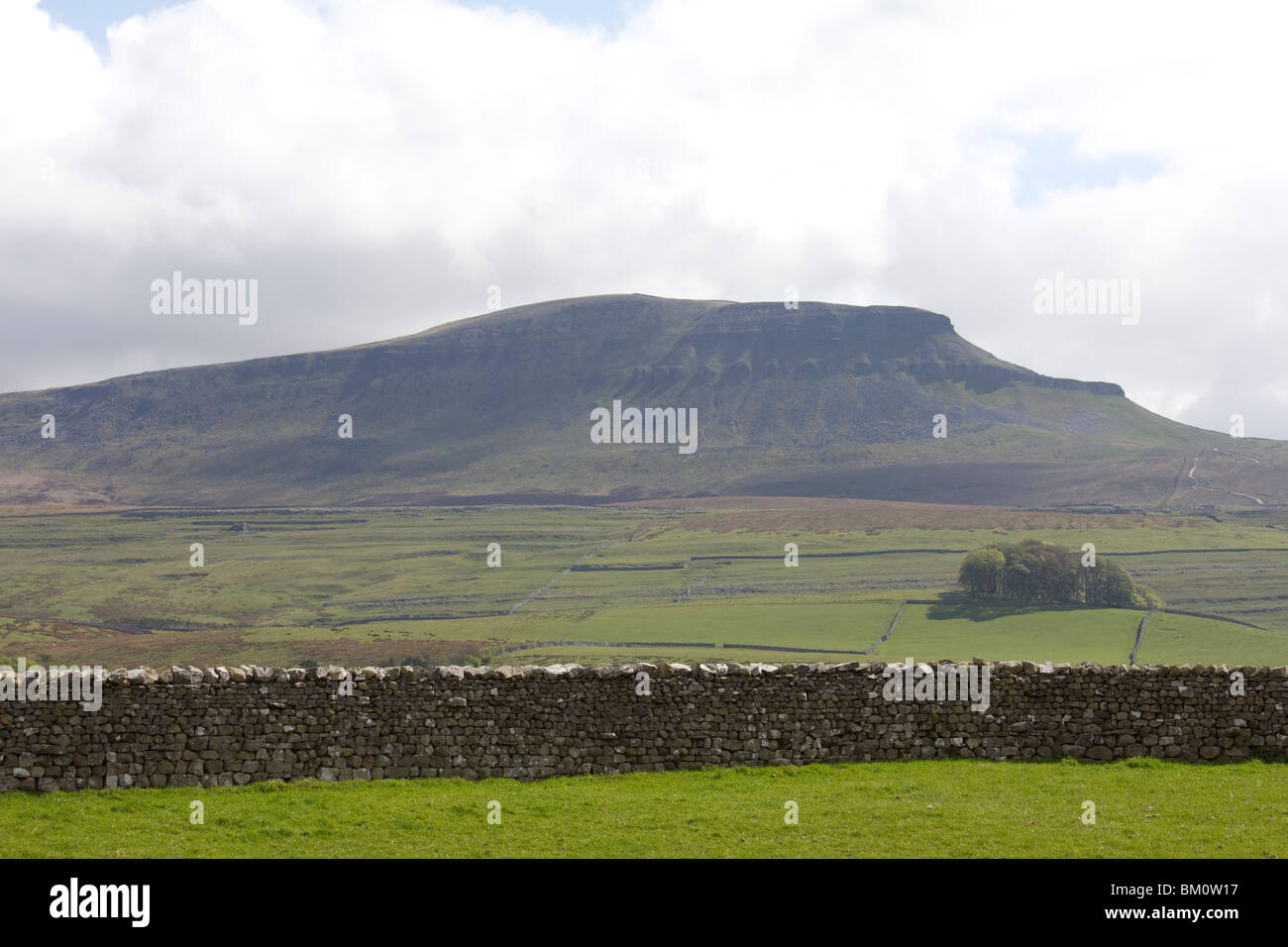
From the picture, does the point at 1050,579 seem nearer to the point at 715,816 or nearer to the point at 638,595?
the point at 638,595

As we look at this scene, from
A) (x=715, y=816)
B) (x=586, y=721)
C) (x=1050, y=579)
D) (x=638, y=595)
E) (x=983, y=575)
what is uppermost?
(x=983, y=575)

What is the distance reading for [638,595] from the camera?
143375mm

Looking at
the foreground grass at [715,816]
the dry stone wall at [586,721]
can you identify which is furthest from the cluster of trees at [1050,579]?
the foreground grass at [715,816]

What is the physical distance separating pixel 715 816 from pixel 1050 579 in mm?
114918

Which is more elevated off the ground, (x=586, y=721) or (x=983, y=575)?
(x=983, y=575)

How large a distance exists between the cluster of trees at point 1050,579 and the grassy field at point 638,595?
16.6 feet

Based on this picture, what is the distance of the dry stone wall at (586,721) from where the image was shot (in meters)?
18.6

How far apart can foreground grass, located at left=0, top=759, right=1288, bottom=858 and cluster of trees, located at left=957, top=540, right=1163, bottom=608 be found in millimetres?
105994

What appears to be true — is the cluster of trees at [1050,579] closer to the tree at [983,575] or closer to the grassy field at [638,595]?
the tree at [983,575]

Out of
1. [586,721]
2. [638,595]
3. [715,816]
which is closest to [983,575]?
[638,595]

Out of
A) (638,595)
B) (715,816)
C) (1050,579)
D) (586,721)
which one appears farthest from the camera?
(638,595)
